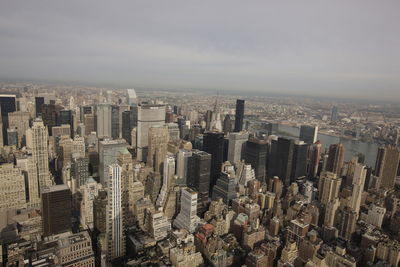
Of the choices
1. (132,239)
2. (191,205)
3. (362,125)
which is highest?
(362,125)

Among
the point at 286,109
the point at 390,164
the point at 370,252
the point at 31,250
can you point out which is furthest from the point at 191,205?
the point at 390,164

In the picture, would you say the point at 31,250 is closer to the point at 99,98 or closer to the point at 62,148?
the point at 62,148

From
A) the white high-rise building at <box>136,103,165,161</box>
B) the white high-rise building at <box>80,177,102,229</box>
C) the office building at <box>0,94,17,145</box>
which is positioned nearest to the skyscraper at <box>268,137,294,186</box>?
the white high-rise building at <box>136,103,165,161</box>

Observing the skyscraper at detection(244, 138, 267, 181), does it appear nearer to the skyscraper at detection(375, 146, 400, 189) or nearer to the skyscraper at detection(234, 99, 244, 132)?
the skyscraper at detection(234, 99, 244, 132)

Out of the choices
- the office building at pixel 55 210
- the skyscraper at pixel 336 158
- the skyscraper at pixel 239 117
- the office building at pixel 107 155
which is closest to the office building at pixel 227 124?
the skyscraper at pixel 239 117

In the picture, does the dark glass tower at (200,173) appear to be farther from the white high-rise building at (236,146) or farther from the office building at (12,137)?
the office building at (12,137)

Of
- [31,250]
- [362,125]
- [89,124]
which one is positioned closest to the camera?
[31,250]

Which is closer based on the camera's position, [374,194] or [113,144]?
[374,194]
